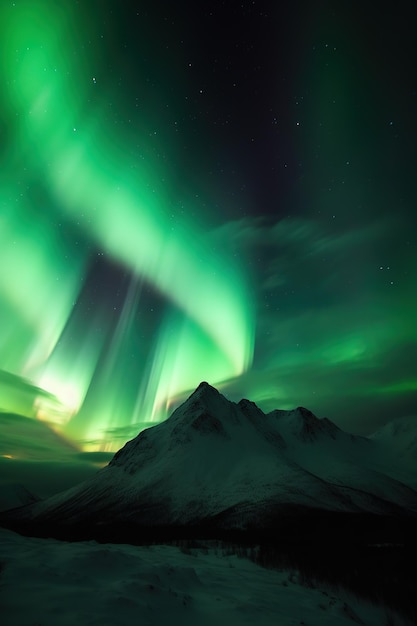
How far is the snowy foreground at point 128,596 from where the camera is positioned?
1091 cm

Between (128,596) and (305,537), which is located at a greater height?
(305,537)

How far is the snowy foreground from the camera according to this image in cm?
1091

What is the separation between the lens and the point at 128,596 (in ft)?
40.5

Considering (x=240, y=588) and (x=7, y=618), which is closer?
(x=7, y=618)

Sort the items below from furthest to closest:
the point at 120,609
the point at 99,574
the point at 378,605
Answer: the point at 378,605 < the point at 99,574 < the point at 120,609

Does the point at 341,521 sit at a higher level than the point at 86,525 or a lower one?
higher

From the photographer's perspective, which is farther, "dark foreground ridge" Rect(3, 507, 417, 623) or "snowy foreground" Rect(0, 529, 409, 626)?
"dark foreground ridge" Rect(3, 507, 417, 623)

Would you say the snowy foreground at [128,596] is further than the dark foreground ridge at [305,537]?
No

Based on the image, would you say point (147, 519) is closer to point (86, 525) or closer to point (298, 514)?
point (86, 525)

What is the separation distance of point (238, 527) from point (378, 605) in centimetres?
14936

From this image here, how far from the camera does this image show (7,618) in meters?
10.1

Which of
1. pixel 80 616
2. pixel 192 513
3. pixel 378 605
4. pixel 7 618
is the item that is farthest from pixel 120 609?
pixel 192 513

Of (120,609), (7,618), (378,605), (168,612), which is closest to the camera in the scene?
(7,618)

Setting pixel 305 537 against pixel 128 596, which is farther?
pixel 305 537
